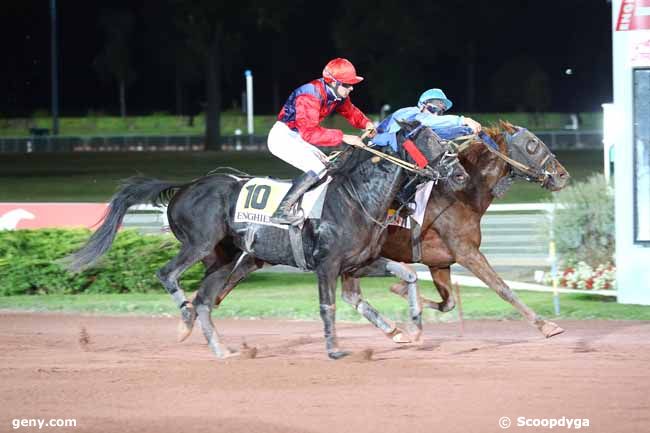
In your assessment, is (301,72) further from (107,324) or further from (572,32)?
(107,324)

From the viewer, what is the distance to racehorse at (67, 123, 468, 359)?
860cm

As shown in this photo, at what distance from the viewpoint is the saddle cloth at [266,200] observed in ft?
28.7

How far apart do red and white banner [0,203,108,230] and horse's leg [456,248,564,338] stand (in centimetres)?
649

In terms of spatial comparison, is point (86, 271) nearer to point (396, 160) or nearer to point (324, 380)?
point (396, 160)

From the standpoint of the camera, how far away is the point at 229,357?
8906 mm

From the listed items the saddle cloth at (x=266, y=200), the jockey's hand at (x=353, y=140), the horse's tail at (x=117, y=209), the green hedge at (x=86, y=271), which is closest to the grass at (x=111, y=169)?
the green hedge at (x=86, y=271)

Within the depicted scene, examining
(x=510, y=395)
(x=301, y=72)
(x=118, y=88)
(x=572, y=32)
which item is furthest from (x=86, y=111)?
(x=510, y=395)

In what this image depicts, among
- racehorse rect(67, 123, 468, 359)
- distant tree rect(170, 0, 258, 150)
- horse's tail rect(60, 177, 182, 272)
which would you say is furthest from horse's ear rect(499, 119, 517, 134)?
distant tree rect(170, 0, 258, 150)

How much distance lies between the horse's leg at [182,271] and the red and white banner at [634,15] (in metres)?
5.17

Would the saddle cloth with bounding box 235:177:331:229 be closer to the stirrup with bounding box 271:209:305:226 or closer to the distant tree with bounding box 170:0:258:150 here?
the stirrup with bounding box 271:209:305:226

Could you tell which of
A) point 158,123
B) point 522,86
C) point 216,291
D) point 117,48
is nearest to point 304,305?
point 216,291

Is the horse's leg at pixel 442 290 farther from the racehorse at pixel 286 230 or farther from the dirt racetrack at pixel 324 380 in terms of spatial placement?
the racehorse at pixel 286 230

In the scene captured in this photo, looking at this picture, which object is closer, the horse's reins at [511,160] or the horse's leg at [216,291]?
the horse's leg at [216,291]

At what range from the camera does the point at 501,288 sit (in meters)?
9.26
